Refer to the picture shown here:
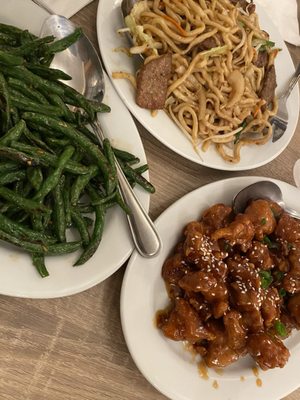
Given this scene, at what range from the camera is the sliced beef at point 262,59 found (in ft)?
9.85

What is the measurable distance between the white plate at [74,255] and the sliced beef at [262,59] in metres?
1.15

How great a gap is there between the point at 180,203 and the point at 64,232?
731 mm

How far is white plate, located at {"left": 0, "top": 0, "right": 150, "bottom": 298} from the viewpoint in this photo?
1807mm

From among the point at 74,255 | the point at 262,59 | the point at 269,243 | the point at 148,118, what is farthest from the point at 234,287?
the point at 262,59

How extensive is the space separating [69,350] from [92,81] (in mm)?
1331

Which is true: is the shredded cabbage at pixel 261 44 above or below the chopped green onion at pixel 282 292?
above

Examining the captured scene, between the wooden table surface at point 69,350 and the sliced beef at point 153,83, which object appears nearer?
the wooden table surface at point 69,350

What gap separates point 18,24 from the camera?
7.23 feet

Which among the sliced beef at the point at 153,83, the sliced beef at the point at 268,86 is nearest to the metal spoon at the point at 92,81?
the sliced beef at the point at 153,83

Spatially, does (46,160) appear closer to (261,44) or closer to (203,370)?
(203,370)

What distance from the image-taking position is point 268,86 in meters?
2.94

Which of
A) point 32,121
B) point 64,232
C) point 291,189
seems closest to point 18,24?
point 32,121

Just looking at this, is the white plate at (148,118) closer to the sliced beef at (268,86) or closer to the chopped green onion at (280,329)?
the sliced beef at (268,86)

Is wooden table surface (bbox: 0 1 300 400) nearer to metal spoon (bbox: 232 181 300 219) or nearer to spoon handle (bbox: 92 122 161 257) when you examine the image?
spoon handle (bbox: 92 122 161 257)
